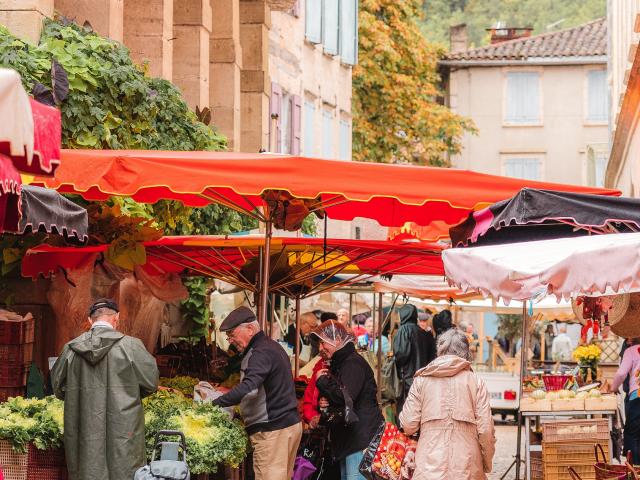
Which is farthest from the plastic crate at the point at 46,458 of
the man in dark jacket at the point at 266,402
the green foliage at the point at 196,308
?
the green foliage at the point at 196,308

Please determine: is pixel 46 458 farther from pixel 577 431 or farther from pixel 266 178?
pixel 577 431

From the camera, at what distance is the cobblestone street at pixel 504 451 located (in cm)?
1771

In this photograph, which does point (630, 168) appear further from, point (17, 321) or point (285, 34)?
point (17, 321)

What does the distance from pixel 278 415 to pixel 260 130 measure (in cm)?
1628

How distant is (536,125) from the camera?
5334cm

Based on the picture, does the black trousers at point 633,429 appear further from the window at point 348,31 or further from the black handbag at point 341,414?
the window at point 348,31

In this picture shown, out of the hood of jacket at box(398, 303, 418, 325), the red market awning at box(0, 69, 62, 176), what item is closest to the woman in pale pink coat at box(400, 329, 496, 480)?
the red market awning at box(0, 69, 62, 176)

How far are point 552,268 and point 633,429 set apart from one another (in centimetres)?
680

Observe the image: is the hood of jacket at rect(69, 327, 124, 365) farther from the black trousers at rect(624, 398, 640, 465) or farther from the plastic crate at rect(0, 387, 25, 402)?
the black trousers at rect(624, 398, 640, 465)

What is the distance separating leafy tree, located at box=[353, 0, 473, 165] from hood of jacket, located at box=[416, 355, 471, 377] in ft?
99.1

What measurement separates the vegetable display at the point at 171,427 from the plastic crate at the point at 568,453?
9.16 feet

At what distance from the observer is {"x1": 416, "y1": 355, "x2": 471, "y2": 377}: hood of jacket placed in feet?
31.3

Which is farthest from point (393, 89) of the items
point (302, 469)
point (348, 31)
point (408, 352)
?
point (302, 469)

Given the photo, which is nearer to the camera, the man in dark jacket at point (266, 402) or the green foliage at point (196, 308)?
the man in dark jacket at point (266, 402)
